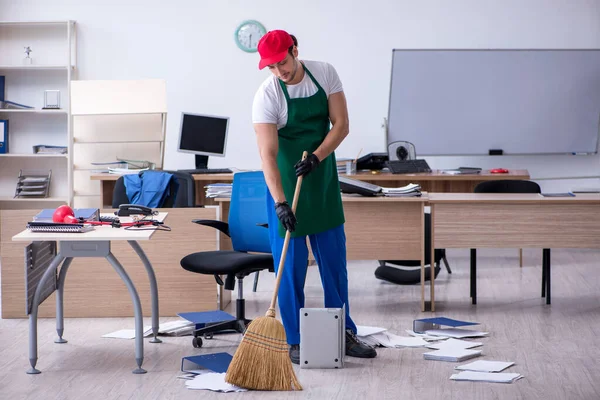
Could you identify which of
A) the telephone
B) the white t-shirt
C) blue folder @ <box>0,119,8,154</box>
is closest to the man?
the white t-shirt

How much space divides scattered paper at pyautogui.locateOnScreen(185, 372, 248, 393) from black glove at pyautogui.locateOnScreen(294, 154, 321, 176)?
2.82 feet

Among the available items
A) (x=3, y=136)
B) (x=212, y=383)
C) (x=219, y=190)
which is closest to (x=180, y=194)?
(x=219, y=190)

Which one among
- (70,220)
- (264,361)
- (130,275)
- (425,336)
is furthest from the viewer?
(130,275)

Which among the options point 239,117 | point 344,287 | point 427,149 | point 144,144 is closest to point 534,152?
point 427,149

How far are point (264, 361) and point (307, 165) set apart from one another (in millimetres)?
786

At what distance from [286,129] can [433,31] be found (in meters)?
4.12

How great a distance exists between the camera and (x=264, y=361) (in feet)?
9.86

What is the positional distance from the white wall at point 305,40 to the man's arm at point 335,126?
152 inches

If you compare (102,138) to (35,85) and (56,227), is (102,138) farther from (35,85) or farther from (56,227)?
(56,227)

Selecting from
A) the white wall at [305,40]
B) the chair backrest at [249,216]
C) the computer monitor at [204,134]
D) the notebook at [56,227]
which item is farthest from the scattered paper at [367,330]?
the white wall at [305,40]

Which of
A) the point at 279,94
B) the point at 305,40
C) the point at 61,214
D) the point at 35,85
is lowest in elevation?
the point at 61,214

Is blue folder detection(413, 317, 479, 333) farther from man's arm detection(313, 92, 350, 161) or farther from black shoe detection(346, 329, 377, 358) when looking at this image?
man's arm detection(313, 92, 350, 161)

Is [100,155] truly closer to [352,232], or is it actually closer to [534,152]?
[352,232]

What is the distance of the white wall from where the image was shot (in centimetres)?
710
